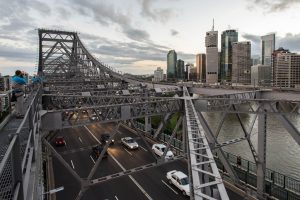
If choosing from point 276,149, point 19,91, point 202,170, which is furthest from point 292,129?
point 276,149

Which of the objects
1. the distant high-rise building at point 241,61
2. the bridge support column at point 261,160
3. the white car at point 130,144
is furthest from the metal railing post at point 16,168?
the distant high-rise building at point 241,61

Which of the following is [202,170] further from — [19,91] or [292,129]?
[292,129]

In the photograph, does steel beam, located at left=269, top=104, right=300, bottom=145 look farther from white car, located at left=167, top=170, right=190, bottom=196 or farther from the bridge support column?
white car, located at left=167, top=170, right=190, bottom=196

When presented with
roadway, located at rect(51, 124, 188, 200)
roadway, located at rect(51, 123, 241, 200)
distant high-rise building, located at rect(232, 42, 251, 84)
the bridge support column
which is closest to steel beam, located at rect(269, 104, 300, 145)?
the bridge support column

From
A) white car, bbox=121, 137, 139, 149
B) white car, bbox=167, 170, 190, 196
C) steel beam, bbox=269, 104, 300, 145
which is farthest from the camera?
white car, bbox=121, 137, 139, 149

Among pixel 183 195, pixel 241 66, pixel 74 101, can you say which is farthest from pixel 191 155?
pixel 241 66
